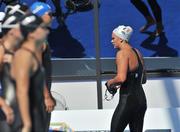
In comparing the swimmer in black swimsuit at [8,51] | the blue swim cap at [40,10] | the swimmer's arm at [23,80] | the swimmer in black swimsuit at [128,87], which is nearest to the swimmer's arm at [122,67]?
the swimmer in black swimsuit at [128,87]

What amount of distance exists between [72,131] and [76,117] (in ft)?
0.74

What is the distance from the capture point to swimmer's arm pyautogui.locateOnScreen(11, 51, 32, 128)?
4.51m

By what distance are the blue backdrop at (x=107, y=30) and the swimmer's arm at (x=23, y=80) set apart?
5.29 m

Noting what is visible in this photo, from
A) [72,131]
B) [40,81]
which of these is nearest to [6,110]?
[40,81]

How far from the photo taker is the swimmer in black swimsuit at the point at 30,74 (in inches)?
178

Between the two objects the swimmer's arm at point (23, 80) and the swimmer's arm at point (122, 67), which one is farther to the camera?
the swimmer's arm at point (122, 67)

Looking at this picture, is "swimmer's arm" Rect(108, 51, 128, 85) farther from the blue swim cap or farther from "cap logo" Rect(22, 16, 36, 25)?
"cap logo" Rect(22, 16, 36, 25)

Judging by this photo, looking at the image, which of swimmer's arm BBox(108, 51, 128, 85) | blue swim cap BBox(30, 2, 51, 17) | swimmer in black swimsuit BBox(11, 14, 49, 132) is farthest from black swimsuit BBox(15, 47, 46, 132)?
swimmer's arm BBox(108, 51, 128, 85)

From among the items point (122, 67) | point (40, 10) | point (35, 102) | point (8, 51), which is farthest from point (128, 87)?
point (35, 102)

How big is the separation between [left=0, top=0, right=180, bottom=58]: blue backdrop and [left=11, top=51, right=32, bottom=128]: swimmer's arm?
17.4 ft

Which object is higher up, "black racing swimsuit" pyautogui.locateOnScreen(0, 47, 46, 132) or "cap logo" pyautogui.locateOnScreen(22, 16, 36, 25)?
"cap logo" pyautogui.locateOnScreen(22, 16, 36, 25)

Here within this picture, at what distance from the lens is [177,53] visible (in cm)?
1004

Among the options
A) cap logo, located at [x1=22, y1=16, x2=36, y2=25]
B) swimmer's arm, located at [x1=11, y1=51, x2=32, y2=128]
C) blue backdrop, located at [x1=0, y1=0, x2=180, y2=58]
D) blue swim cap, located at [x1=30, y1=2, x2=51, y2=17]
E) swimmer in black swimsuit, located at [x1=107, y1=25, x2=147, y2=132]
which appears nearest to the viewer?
swimmer's arm, located at [x1=11, y1=51, x2=32, y2=128]

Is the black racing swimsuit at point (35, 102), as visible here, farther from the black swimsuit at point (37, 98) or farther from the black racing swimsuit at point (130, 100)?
the black racing swimsuit at point (130, 100)
